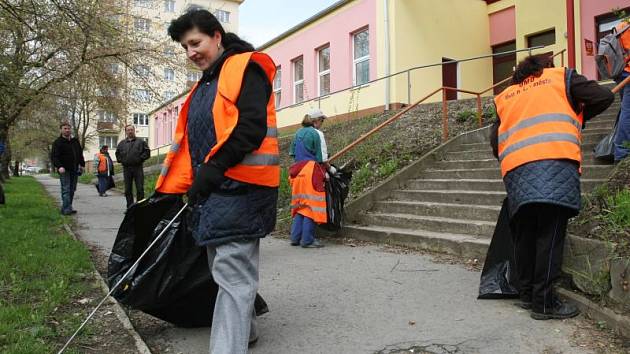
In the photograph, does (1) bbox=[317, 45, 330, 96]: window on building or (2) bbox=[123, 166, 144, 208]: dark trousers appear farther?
(1) bbox=[317, 45, 330, 96]: window on building

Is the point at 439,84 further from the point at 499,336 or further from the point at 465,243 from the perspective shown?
the point at 499,336

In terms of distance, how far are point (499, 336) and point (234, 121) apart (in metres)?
2.05

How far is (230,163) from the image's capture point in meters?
2.45

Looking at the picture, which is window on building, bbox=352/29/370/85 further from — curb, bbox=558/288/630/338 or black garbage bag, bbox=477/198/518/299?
curb, bbox=558/288/630/338

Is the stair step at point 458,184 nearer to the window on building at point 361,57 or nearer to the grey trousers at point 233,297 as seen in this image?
the grey trousers at point 233,297

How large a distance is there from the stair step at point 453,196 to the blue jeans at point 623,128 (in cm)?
128

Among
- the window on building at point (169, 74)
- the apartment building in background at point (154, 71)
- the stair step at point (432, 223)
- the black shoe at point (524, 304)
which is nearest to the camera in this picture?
the black shoe at point (524, 304)

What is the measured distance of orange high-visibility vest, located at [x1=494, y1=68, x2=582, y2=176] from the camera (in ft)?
10.7

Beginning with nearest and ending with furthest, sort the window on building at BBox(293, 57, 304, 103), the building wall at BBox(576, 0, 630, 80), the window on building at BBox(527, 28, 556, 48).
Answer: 1. the building wall at BBox(576, 0, 630, 80)
2. the window on building at BBox(527, 28, 556, 48)
3. the window on building at BBox(293, 57, 304, 103)

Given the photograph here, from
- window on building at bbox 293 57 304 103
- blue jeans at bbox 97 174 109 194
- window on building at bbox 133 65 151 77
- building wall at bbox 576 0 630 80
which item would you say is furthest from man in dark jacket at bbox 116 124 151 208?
building wall at bbox 576 0 630 80

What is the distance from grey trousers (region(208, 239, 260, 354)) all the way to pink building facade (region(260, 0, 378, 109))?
1319cm

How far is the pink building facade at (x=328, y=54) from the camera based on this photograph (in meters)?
15.7

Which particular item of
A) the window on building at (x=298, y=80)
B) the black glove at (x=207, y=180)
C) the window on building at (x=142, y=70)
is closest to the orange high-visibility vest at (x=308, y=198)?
the black glove at (x=207, y=180)

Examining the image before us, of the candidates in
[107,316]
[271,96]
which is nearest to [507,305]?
[271,96]
